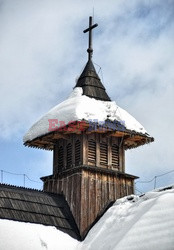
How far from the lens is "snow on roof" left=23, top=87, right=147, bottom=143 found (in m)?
21.3

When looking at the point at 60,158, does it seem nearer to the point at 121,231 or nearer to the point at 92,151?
the point at 92,151

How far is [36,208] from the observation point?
20.0 meters

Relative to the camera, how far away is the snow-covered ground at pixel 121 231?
16000 mm

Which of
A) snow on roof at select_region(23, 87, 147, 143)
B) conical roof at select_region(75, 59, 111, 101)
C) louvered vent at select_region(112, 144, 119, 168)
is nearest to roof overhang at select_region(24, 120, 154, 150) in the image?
snow on roof at select_region(23, 87, 147, 143)

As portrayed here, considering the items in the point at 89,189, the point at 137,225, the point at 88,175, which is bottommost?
the point at 137,225

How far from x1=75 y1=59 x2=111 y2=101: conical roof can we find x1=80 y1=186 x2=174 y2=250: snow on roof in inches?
206

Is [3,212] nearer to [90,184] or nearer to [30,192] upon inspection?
[30,192]

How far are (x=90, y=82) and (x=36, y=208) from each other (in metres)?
7.00

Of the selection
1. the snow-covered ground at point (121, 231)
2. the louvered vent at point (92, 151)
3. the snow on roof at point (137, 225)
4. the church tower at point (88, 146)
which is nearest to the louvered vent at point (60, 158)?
the church tower at point (88, 146)

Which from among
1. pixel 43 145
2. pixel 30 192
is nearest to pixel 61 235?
pixel 30 192

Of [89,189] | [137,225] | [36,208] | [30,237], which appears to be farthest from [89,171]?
[137,225]

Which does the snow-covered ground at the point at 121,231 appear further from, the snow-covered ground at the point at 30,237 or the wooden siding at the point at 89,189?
the wooden siding at the point at 89,189

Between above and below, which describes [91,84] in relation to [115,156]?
above

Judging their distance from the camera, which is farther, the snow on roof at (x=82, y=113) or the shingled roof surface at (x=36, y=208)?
the snow on roof at (x=82, y=113)
